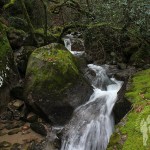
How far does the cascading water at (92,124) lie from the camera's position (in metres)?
7.44

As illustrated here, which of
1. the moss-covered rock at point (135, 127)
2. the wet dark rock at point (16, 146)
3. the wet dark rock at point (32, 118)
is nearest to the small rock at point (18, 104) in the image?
the wet dark rock at point (32, 118)

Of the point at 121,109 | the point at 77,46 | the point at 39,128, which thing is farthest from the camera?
the point at 77,46

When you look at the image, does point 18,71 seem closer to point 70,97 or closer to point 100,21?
point 70,97

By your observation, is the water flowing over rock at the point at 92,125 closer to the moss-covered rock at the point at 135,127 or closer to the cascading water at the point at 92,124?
the cascading water at the point at 92,124

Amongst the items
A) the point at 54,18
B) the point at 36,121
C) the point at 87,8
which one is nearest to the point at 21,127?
the point at 36,121

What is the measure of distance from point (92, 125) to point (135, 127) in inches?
85.6

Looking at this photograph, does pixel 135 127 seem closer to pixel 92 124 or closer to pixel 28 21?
pixel 92 124

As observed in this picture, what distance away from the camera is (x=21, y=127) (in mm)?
8773

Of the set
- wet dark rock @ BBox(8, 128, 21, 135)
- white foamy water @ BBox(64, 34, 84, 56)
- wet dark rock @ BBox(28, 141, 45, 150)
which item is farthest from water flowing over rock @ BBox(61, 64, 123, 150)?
white foamy water @ BBox(64, 34, 84, 56)

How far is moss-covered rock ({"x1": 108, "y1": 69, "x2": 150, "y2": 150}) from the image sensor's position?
18.0 ft

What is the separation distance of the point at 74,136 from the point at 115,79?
4327mm

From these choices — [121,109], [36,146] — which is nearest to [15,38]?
[36,146]

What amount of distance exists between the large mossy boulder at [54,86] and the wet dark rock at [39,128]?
461 millimetres

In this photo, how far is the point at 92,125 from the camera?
26.2ft
